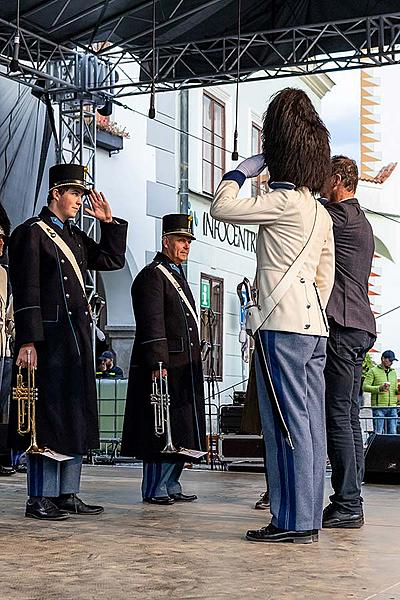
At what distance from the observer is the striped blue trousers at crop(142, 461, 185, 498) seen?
5430 millimetres

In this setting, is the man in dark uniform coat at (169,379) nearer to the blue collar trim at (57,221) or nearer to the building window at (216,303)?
the blue collar trim at (57,221)

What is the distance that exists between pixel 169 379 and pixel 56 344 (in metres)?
0.94

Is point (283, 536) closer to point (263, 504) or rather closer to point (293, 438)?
point (293, 438)

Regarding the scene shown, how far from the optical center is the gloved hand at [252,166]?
410 centimetres

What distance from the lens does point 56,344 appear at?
15.6 feet

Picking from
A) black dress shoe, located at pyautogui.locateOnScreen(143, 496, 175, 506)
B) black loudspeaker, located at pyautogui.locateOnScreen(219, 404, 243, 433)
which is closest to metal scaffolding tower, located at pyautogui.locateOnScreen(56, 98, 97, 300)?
black loudspeaker, located at pyautogui.locateOnScreen(219, 404, 243, 433)

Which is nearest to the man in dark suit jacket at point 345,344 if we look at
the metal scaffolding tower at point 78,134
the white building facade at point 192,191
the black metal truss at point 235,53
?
the black metal truss at point 235,53

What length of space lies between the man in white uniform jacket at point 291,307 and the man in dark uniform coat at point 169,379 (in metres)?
1.42

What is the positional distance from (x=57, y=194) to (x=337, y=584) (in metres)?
2.44

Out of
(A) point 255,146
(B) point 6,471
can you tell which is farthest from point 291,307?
(A) point 255,146

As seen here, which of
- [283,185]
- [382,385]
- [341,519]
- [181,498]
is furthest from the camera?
[382,385]

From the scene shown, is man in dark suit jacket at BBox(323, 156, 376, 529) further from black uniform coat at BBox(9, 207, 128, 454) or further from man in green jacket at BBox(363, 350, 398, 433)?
man in green jacket at BBox(363, 350, 398, 433)

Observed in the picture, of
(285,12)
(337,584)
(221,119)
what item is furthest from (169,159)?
(337,584)

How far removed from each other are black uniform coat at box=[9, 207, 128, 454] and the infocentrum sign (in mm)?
12150
